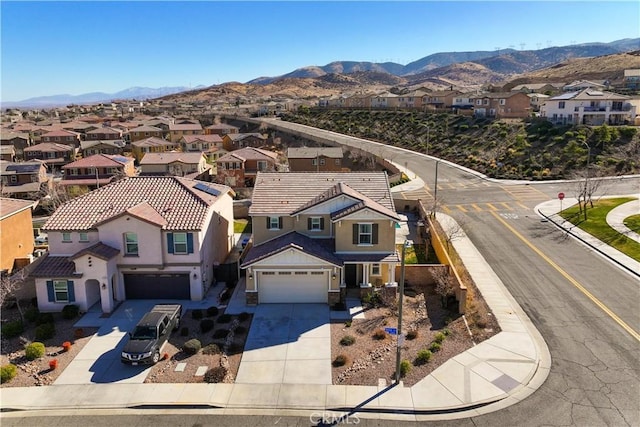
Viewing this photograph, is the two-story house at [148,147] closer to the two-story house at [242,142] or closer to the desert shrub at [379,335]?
the two-story house at [242,142]

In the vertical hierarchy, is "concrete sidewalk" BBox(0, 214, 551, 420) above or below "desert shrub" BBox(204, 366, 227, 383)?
below

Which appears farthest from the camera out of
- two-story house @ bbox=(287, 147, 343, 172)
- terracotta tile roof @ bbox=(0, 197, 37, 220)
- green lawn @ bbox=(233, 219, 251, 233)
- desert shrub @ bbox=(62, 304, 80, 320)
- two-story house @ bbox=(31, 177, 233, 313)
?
two-story house @ bbox=(287, 147, 343, 172)

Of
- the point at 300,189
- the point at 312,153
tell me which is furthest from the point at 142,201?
the point at 312,153

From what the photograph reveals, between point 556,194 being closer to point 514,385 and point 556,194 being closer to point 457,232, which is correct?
point 457,232

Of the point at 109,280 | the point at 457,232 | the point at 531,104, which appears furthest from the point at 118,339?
the point at 531,104

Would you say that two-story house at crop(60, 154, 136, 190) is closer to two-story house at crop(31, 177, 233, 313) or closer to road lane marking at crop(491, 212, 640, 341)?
two-story house at crop(31, 177, 233, 313)

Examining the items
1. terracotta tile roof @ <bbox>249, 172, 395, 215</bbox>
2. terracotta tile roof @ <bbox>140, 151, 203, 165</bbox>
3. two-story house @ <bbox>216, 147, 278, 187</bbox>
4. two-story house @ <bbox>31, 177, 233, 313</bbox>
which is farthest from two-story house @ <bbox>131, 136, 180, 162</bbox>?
terracotta tile roof @ <bbox>249, 172, 395, 215</bbox>

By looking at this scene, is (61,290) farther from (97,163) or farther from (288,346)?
(97,163)

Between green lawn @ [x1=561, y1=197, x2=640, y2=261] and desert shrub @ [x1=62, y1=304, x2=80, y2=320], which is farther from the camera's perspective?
green lawn @ [x1=561, y1=197, x2=640, y2=261]

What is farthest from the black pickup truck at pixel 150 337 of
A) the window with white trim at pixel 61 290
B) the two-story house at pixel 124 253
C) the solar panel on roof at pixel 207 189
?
the solar panel on roof at pixel 207 189
